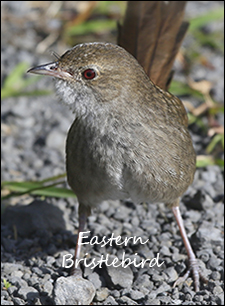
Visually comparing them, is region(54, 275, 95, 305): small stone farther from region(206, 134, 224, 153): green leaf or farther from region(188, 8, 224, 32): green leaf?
region(188, 8, 224, 32): green leaf

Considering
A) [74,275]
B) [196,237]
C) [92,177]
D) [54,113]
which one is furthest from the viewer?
[54,113]

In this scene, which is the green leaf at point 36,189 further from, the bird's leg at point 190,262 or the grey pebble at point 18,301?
the grey pebble at point 18,301

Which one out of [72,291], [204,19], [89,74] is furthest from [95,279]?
[204,19]

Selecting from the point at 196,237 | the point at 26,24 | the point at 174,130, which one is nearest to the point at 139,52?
the point at 174,130

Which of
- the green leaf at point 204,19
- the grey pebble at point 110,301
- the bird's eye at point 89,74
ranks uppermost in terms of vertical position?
the green leaf at point 204,19

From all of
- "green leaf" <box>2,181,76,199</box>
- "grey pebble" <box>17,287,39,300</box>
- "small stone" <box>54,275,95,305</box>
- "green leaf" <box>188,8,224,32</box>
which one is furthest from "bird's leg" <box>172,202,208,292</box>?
"green leaf" <box>188,8,224,32</box>

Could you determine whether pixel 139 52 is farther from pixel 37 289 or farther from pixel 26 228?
pixel 37 289

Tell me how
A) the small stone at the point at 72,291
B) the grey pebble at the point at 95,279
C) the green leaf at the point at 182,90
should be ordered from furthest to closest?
the green leaf at the point at 182,90, the grey pebble at the point at 95,279, the small stone at the point at 72,291

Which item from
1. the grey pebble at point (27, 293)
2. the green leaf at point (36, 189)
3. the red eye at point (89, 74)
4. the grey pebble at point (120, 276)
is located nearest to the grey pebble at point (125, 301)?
the grey pebble at point (120, 276)

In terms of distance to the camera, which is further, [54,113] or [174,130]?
[54,113]
